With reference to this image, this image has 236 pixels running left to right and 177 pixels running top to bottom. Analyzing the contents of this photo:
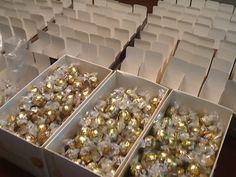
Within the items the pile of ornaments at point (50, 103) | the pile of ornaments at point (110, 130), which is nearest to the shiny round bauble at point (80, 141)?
the pile of ornaments at point (110, 130)

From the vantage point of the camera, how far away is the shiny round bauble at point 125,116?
968mm

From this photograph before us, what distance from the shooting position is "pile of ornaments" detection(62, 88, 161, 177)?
34.0 inches

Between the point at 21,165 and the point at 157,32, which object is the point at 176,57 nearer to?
the point at 157,32

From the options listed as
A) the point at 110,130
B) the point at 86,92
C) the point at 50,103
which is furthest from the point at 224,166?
the point at 50,103

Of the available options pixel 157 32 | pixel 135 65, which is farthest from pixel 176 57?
pixel 157 32

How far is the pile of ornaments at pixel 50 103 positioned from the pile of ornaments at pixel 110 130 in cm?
9

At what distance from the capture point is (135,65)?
50.1 inches

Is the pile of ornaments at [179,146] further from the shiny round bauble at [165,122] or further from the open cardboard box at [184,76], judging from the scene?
the open cardboard box at [184,76]

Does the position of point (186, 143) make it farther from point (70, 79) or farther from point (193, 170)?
point (70, 79)

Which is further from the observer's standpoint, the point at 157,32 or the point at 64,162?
the point at 157,32

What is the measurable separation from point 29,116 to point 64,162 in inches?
10.7

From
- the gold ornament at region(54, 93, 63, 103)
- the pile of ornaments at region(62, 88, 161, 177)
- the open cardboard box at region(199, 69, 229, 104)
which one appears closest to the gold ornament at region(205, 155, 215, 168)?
the pile of ornaments at region(62, 88, 161, 177)

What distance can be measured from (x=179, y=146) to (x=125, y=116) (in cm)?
20

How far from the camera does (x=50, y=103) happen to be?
1.04 meters
